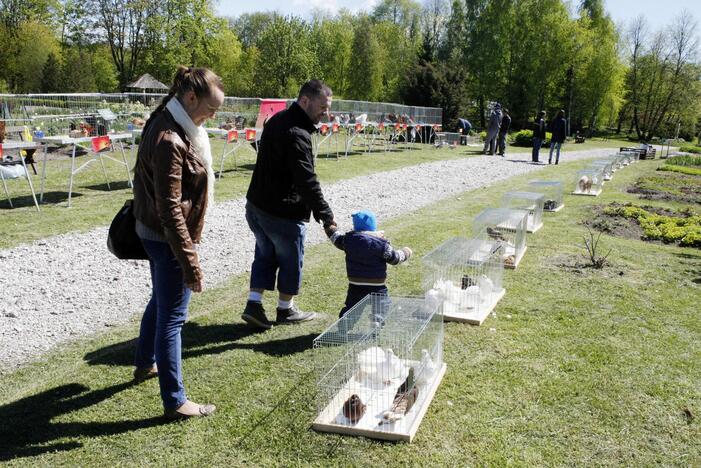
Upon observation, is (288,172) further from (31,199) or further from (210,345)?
(31,199)

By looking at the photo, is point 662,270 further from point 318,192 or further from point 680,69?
point 680,69

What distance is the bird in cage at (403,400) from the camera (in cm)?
375

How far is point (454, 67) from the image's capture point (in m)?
37.5

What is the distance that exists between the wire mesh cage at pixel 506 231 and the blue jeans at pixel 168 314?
4678mm

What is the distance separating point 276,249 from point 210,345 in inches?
40.0

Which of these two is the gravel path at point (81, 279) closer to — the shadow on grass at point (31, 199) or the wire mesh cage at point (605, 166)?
the shadow on grass at point (31, 199)

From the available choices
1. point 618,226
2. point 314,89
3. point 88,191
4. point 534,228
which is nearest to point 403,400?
point 314,89

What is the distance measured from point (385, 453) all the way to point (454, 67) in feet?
120

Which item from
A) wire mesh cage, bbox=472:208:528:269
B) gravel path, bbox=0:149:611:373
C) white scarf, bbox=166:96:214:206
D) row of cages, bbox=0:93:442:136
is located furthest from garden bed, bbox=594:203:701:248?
row of cages, bbox=0:93:442:136

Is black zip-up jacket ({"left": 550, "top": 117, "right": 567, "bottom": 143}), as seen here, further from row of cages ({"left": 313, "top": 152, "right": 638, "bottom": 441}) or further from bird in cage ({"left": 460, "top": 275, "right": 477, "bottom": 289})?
row of cages ({"left": 313, "top": 152, "right": 638, "bottom": 441})

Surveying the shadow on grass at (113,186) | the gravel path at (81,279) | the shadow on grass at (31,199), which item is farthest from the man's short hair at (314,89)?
the shadow on grass at (113,186)

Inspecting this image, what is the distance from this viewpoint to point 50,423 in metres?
3.78

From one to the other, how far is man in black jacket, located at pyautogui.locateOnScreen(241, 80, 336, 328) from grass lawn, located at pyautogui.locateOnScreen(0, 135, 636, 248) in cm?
480

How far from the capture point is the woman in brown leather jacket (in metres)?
3.28
